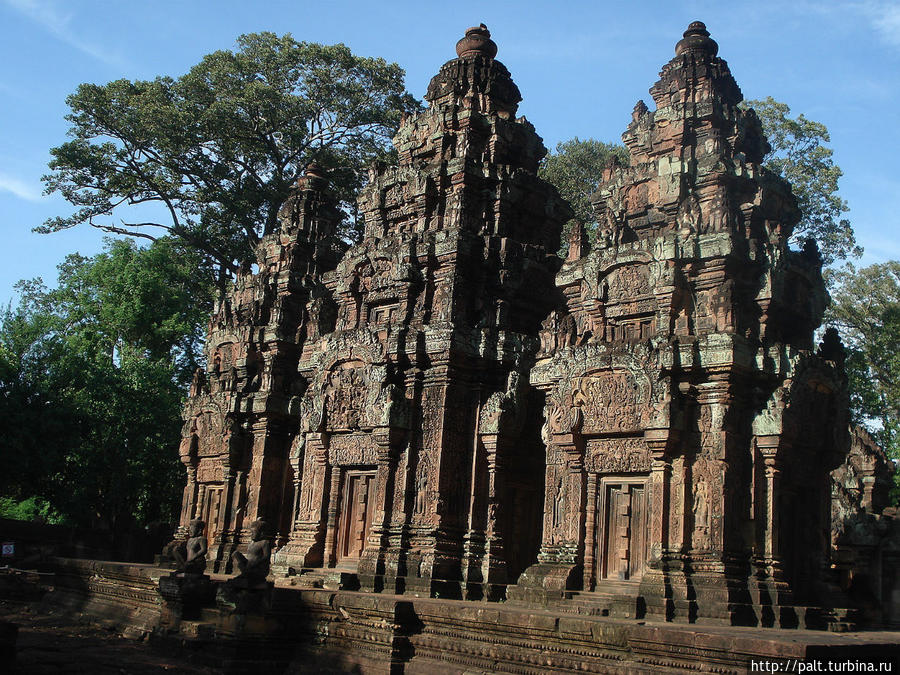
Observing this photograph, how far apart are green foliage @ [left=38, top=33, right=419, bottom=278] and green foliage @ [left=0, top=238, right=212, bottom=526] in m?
1.68

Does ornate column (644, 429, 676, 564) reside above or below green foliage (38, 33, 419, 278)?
below

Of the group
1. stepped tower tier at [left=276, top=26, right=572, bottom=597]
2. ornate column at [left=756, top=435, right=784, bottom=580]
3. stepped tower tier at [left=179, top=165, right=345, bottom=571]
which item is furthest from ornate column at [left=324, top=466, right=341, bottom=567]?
ornate column at [left=756, top=435, right=784, bottom=580]

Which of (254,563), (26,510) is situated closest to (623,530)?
(254,563)

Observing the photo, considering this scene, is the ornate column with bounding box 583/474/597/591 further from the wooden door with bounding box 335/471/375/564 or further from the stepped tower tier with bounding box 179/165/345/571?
the stepped tower tier with bounding box 179/165/345/571

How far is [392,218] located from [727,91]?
6.76 meters

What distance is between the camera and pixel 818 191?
83.1 feet

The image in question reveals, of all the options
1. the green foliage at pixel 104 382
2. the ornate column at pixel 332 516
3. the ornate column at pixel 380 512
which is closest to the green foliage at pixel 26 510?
the green foliage at pixel 104 382

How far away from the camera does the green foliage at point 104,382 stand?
22969 millimetres

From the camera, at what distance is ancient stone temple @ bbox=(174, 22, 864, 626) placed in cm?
1161

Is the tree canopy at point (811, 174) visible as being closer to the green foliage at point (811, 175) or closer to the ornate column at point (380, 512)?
the green foliage at point (811, 175)

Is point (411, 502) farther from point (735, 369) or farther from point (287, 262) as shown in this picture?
point (287, 262)

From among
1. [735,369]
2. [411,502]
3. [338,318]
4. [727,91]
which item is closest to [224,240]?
[338,318]

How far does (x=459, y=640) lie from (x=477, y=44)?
12.2 meters

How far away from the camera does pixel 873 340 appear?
26547mm
